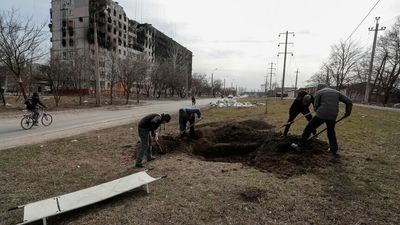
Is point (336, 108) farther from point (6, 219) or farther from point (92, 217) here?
point (6, 219)

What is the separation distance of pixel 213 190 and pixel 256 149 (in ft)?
12.6

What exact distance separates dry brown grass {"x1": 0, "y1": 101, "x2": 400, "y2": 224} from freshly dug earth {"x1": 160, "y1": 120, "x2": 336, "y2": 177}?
383mm

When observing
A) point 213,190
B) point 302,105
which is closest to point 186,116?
point 302,105

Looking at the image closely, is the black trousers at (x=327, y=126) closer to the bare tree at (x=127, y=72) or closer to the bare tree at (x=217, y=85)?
the bare tree at (x=127, y=72)

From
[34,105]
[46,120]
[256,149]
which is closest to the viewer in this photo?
[256,149]

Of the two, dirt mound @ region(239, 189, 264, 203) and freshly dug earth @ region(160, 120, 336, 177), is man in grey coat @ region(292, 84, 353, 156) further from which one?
dirt mound @ region(239, 189, 264, 203)

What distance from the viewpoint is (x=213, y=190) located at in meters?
4.64

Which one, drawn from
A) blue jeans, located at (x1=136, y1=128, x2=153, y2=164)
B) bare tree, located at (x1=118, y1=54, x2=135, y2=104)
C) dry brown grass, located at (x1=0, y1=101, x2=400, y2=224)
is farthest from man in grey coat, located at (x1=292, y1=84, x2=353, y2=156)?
bare tree, located at (x1=118, y1=54, x2=135, y2=104)

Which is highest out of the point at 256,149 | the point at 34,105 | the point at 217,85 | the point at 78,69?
the point at 78,69

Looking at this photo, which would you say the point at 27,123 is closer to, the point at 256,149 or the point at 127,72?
the point at 256,149

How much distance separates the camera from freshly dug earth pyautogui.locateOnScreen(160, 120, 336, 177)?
5.87 m

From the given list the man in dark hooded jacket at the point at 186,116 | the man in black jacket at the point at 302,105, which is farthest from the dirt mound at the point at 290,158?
the man in dark hooded jacket at the point at 186,116

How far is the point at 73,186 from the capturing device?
509 centimetres

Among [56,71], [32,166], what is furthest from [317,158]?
[56,71]
